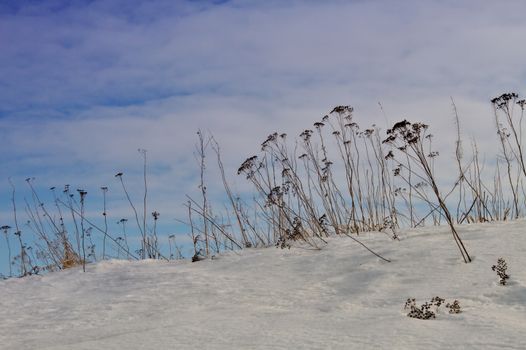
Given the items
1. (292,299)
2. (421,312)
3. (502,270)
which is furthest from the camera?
(292,299)

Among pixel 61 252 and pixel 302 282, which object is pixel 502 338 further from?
pixel 61 252

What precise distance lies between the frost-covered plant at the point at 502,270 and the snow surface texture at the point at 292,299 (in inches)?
1.3

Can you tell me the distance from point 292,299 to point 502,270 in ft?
3.26

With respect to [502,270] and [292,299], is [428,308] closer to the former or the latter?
[502,270]

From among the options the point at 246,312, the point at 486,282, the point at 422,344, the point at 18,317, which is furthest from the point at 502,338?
the point at 18,317

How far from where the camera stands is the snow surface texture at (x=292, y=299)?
2.10 metres

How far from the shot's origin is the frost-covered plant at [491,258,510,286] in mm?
2767

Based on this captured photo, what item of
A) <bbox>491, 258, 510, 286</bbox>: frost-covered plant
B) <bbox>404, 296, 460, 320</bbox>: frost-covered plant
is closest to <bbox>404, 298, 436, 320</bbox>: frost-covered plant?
<bbox>404, 296, 460, 320</bbox>: frost-covered plant

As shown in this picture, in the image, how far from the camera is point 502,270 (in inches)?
111

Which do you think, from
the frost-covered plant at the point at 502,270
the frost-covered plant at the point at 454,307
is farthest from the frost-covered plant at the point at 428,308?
the frost-covered plant at the point at 502,270

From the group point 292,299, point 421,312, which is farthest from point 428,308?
point 292,299

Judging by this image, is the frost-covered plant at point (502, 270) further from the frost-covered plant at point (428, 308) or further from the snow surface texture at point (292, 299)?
the frost-covered plant at point (428, 308)

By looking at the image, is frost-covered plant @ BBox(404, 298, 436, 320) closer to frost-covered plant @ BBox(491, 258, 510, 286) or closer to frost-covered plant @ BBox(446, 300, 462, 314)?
frost-covered plant @ BBox(446, 300, 462, 314)

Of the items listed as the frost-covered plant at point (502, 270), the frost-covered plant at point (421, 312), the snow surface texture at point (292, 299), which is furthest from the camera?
the frost-covered plant at point (502, 270)
